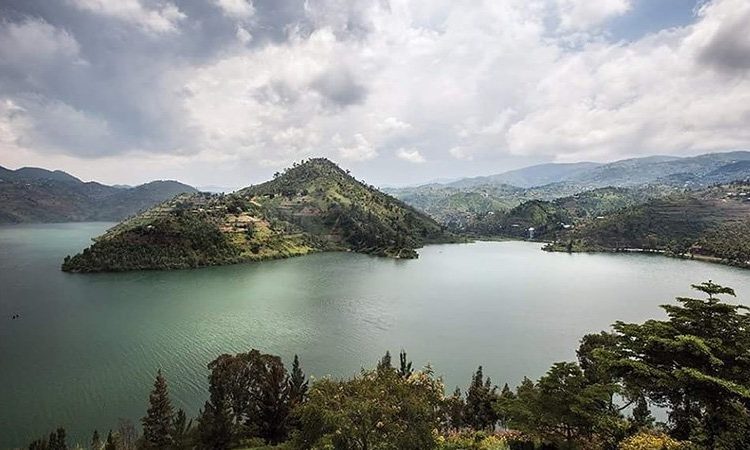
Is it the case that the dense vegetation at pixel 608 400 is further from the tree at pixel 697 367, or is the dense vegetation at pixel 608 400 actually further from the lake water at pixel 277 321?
the lake water at pixel 277 321

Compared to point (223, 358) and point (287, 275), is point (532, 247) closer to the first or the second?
point (287, 275)

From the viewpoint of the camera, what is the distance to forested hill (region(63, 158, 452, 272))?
339 ft

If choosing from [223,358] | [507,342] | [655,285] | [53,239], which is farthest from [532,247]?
[53,239]

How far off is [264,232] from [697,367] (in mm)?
124804

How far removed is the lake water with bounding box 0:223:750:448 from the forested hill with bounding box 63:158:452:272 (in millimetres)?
7228

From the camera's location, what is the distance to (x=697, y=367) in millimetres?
16156

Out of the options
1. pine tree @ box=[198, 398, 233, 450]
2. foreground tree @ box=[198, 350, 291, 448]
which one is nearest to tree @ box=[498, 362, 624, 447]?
foreground tree @ box=[198, 350, 291, 448]

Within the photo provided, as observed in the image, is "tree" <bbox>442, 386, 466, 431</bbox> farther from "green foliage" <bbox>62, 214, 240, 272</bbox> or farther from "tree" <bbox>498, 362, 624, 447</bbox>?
"green foliage" <bbox>62, 214, 240, 272</bbox>

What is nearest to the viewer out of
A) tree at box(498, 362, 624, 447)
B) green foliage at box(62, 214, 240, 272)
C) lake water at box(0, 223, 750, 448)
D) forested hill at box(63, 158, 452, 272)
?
tree at box(498, 362, 624, 447)

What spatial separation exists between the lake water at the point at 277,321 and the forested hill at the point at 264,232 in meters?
7.23

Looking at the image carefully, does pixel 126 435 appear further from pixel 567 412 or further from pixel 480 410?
pixel 567 412

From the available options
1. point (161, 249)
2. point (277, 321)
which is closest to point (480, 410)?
point (277, 321)

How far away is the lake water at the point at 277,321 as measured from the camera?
39500 mm

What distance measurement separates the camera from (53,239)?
564 feet
